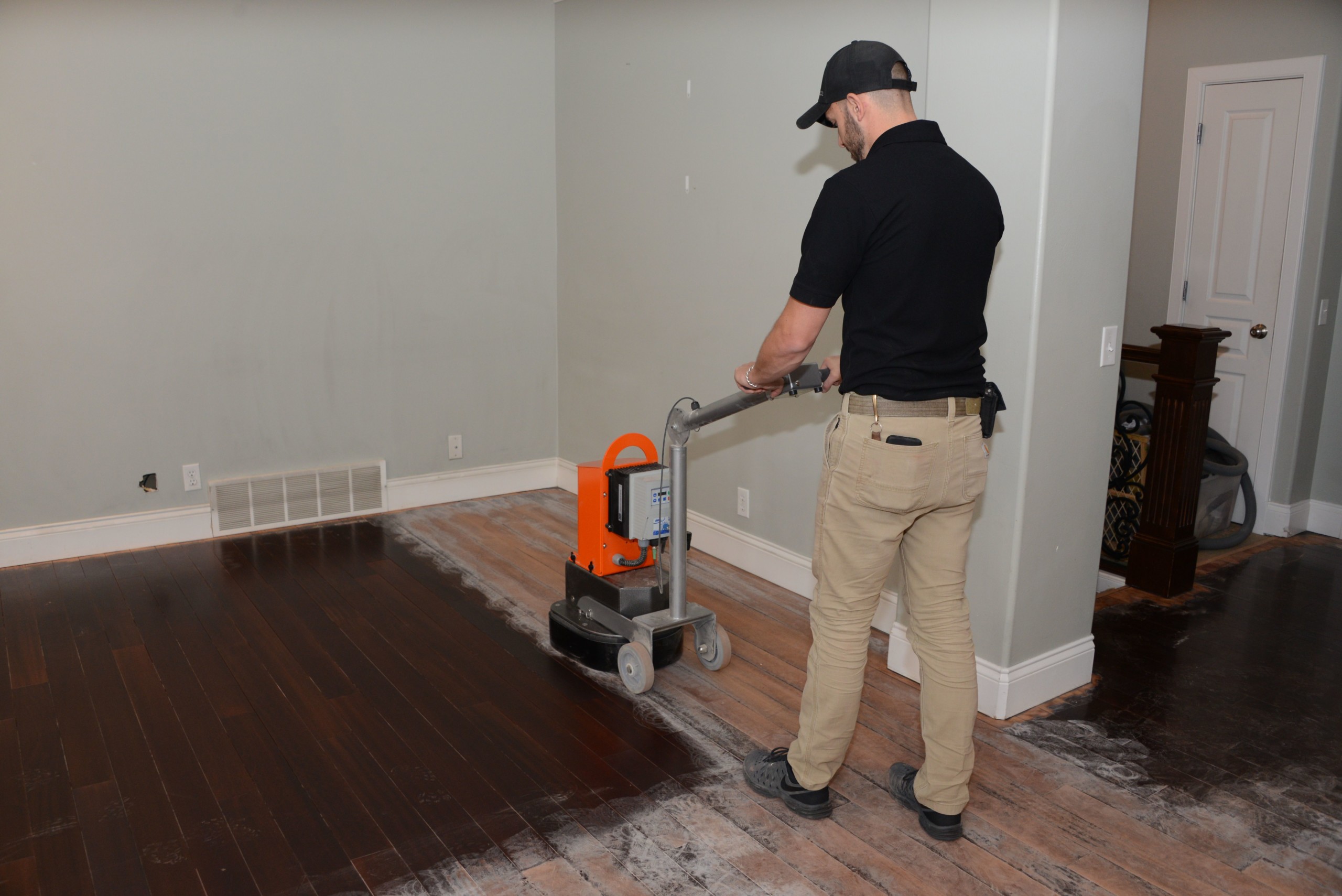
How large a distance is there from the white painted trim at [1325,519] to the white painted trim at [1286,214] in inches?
9.2

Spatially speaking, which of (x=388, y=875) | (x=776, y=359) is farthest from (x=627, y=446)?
(x=388, y=875)

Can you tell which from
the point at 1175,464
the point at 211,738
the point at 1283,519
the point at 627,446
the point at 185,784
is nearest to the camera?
Result: the point at 185,784

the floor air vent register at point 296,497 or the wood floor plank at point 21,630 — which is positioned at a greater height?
the floor air vent register at point 296,497

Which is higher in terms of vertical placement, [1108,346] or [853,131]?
[853,131]

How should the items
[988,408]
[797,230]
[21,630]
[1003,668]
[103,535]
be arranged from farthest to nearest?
[103,535] → [797,230] → [21,630] → [1003,668] → [988,408]

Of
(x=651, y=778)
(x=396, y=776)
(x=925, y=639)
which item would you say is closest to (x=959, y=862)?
(x=925, y=639)

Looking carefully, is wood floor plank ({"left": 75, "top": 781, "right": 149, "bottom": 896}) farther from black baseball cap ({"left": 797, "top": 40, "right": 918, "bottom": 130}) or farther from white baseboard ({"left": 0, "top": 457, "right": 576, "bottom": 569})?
black baseball cap ({"left": 797, "top": 40, "right": 918, "bottom": 130})

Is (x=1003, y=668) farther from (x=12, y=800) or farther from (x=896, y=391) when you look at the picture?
(x=12, y=800)

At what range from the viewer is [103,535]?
423cm

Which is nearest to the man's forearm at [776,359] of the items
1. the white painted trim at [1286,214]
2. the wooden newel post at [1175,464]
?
the wooden newel post at [1175,464]

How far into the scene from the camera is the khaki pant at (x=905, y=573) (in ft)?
6.98

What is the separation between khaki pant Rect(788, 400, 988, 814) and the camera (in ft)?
6.98

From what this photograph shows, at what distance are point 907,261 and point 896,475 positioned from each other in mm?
451

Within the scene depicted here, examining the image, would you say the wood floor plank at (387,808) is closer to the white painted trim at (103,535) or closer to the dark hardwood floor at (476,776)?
the dark hardwood floor at (476,776)
